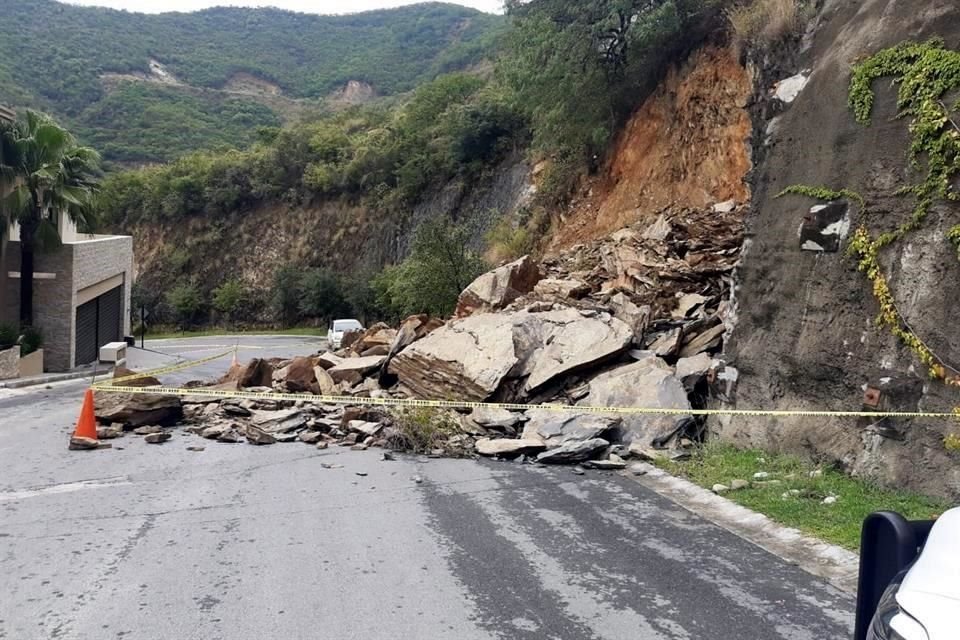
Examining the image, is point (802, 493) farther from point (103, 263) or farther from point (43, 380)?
point (103, 263)

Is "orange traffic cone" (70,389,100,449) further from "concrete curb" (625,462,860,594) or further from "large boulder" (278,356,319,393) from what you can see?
"concrete curb" (625,462,860,594)

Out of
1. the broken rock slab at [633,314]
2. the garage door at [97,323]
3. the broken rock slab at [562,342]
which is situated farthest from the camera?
the garage door at [97,323]

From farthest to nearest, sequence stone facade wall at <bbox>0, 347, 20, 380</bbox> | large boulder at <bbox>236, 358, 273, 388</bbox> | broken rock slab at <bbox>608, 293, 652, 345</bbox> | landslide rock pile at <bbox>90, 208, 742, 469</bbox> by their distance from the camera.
Answer: stone facade wall at <bbox>0, 347, 20, 380</bbox> → large boulder at <bbox>236, 358, 273, 388</bbox> → broken rock slab at <bbox>608, 293, 652, 345</bbox> → landslide rock pile at <bbox>90, 208, 742, 469</bbox>

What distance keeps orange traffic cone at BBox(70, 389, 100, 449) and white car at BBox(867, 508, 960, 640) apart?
1022cm

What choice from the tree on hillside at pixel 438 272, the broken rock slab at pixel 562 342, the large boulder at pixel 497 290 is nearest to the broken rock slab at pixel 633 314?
the broken rock slab at pixel 562 342

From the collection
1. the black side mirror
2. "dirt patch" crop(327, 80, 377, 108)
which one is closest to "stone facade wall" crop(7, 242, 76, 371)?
the black side mirror

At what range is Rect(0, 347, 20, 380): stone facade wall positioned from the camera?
2302 centimetres

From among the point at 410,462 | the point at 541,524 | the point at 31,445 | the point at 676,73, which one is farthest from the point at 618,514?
the point at 676,73

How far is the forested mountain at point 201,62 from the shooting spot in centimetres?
8144

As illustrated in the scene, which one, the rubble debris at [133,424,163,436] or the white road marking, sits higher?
the white road marking

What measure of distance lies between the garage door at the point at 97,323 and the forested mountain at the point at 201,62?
4251cm

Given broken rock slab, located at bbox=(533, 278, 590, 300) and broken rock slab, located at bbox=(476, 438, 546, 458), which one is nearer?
broken rock slab, located at bbox=(476, 438, 546, 458)

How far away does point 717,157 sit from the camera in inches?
897

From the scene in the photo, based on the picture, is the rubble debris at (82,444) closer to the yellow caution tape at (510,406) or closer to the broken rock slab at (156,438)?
the broken rock slab at (156,438)
